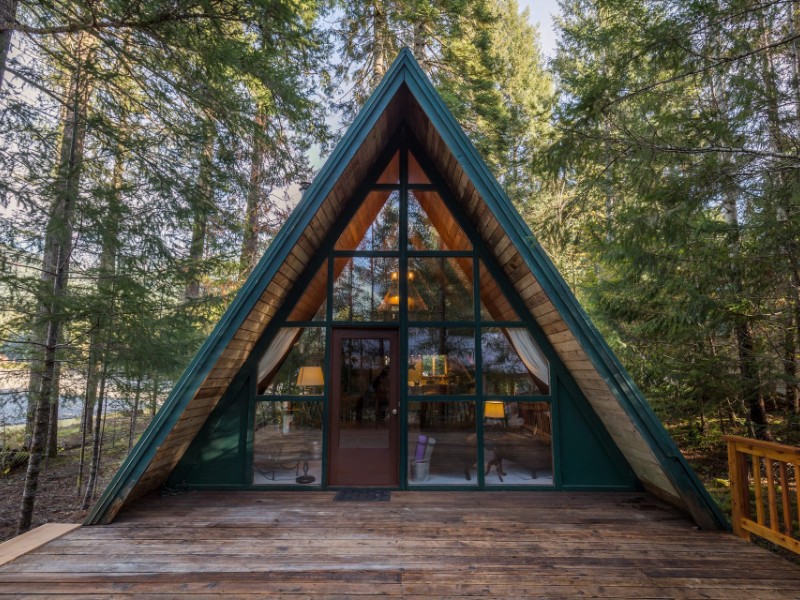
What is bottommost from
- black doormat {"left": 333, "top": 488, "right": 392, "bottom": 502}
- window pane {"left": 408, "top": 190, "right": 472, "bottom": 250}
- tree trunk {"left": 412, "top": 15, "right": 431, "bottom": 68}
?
black doormat {"left": 333, "top": 488, "right": 392, "bottom": 502}

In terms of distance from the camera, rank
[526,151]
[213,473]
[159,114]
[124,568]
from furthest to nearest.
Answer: [526,151] → [159,114] → [213,473] → [124,568]

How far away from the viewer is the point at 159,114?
16.0ft

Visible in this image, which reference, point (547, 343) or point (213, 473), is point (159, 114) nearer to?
point (213, 473)

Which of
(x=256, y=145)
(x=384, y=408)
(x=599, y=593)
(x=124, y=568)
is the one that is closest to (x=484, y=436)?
(x=384, y=408)

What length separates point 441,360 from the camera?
4.43m

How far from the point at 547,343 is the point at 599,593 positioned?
94.3 inches

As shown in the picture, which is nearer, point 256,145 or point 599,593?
point 599,593

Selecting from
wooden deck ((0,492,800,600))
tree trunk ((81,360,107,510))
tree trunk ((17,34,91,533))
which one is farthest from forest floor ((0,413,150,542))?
wooden deck ((0,492,800,600))

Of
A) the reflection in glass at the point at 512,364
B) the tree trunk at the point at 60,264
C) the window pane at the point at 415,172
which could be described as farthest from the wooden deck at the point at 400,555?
the window pane at the point at 415,172

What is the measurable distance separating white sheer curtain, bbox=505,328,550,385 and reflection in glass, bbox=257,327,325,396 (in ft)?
7.12

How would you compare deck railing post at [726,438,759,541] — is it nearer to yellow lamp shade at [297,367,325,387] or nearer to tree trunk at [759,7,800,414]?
tree trunk at [759,7,800,414]

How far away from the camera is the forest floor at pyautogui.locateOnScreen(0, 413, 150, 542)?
5547mm

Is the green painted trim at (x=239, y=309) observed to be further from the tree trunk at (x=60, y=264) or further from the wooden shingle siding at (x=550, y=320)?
the tree trunk at (x=60, y=264)

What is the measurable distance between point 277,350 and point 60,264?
283 cm
